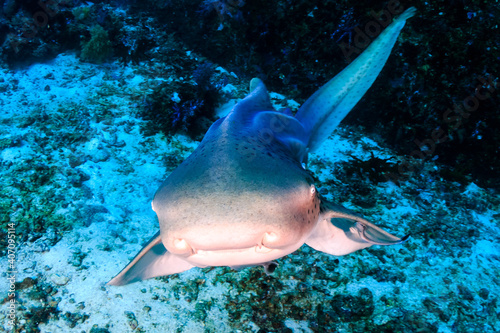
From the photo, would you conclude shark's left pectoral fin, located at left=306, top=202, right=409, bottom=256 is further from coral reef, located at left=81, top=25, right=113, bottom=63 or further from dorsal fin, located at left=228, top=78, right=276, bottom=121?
coral reef, located at left=81, top=25, right=113, bottom=63

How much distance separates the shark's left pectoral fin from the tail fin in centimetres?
196

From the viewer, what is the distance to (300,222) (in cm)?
176

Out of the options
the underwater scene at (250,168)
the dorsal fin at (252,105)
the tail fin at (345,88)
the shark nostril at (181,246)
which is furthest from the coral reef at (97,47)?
the shark nostril at (181,246)

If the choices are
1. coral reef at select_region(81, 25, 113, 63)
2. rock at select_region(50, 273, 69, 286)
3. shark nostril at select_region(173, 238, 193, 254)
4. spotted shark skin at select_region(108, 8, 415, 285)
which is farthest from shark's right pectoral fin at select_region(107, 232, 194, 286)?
coral reef at select_region(81, 25, 113, 63)

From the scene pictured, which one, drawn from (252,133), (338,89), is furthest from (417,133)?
(252,133)

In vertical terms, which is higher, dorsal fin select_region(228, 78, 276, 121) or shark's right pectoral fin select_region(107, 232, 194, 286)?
dorsal fin select_region(228, 78, 276, 121)

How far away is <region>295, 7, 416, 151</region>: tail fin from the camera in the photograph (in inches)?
173

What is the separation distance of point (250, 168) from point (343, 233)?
148cm

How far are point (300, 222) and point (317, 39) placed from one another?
18.2 ft

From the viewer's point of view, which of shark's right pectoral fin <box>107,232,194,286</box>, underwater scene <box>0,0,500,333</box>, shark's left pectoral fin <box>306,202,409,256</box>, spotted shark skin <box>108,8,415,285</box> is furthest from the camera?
shark's right pectoral fin <box>107,232,194,286</box>

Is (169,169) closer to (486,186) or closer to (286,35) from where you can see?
(286,35)

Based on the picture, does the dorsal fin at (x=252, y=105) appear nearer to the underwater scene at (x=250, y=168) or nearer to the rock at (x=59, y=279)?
the underwater scene at (x=250, y=168)

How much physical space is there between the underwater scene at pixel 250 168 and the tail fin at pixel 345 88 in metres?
0.03

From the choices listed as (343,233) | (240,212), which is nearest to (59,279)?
(240,212)
